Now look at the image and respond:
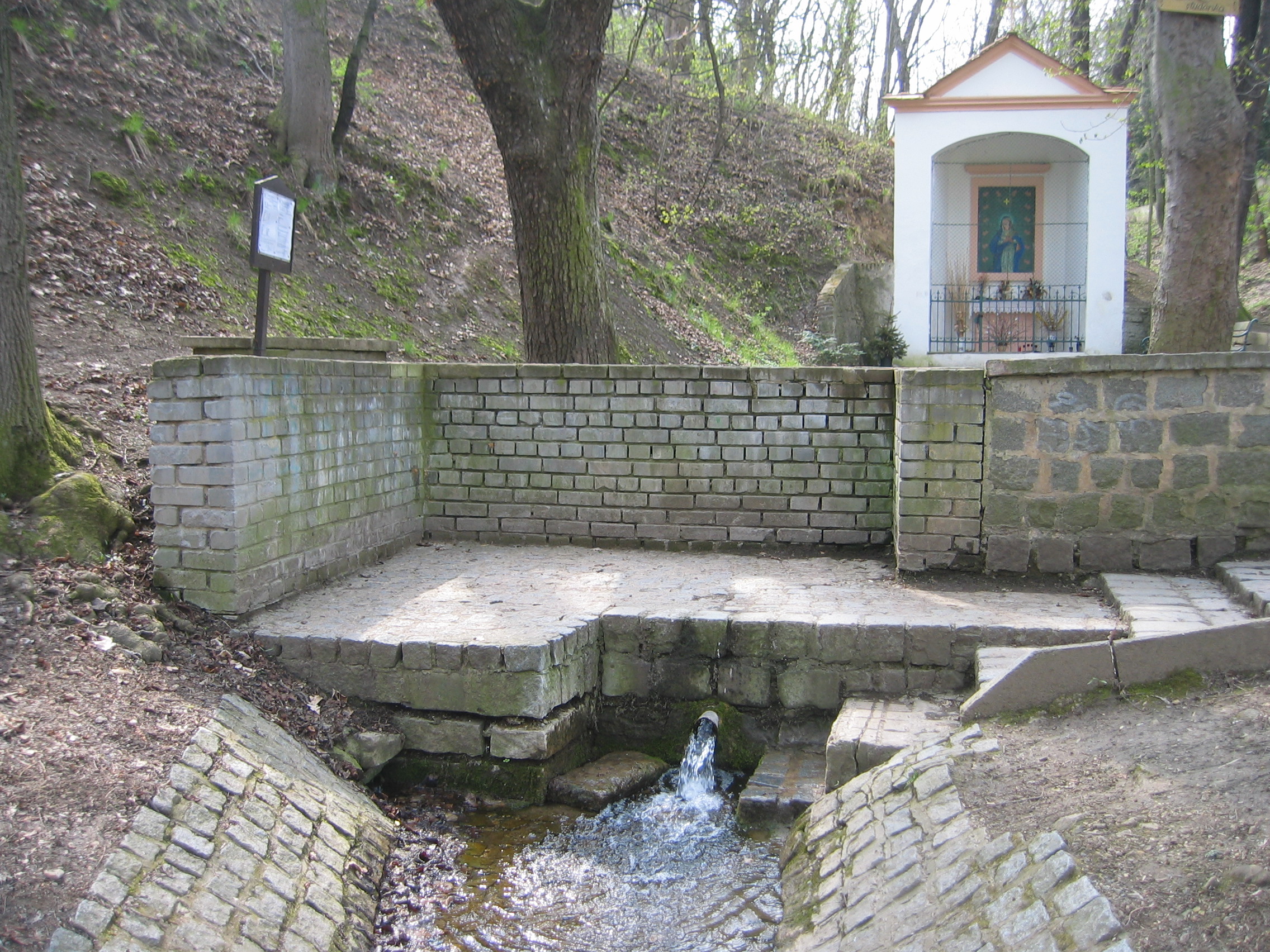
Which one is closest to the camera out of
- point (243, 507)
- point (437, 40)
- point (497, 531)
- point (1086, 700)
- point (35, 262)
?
point (1086, 700)

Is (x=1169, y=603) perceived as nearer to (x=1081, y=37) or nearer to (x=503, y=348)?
(x=503, y=348)

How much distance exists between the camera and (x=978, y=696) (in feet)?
14.6

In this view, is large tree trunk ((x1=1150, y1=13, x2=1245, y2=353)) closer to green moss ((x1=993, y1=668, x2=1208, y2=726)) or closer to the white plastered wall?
green moss ((x1=993, y1=668, x2=1208, y2=726))

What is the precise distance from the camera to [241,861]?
354cm

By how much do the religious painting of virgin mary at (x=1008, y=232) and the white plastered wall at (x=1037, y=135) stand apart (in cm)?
112

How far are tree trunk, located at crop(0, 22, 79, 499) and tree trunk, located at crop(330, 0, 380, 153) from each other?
7.95m

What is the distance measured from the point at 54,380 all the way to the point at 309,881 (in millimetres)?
4848

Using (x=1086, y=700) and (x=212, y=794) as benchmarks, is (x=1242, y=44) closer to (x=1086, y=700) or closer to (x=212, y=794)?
(x=1086, y=700)

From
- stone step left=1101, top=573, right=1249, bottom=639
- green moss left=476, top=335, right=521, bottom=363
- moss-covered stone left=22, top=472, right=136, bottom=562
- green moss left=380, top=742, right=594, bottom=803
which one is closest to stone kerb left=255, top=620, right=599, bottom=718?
green moss left=380, top=742, right=594, bottom=803

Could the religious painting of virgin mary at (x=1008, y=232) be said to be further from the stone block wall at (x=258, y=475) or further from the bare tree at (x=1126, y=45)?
the stone block wall at (x=258, y=475)

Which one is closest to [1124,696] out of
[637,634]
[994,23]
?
[637,634]

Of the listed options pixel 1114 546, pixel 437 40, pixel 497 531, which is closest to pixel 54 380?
pixel 497 531

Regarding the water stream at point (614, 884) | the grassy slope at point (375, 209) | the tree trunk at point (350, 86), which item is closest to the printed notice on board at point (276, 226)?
the grassy slope at point (375, 209)

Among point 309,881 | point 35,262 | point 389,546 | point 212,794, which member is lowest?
point 309,881
